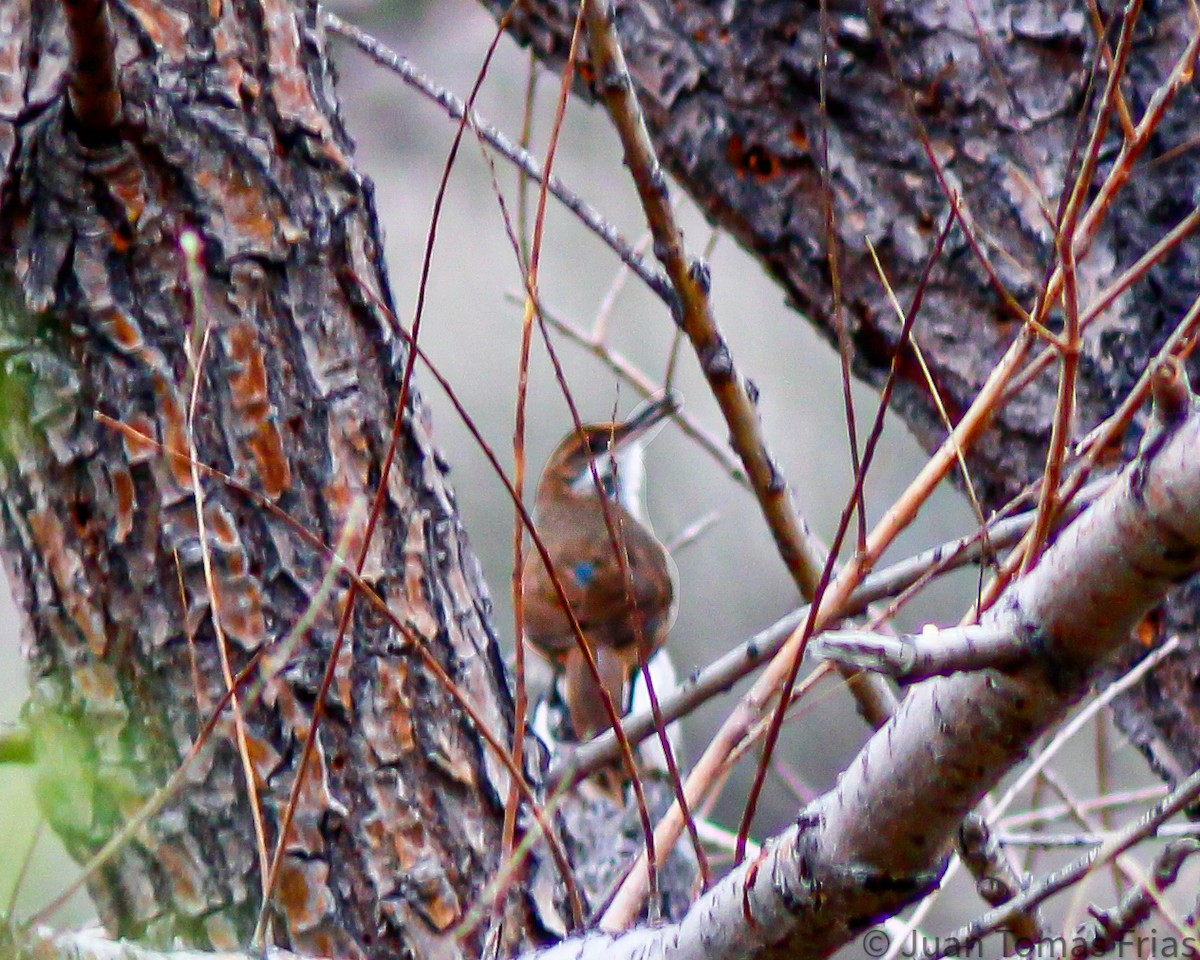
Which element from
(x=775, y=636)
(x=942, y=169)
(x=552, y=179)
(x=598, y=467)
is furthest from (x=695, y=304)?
(x=598, y=467)

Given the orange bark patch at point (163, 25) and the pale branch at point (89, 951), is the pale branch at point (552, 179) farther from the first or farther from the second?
the pale branch at point (89, 951)

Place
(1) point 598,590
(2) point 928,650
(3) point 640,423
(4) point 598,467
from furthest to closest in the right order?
1. (4) point 598,467
2. (1) point 598,590
3. (3) point 640,423
4. (2) point 928,650

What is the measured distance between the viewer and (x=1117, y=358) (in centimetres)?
218

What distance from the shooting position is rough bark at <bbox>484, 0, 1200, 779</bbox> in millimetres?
2176

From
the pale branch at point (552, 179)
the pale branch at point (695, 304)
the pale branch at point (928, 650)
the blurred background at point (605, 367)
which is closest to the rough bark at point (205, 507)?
the pale branch at point (552, 179)

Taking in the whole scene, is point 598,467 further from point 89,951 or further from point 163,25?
point 89,951

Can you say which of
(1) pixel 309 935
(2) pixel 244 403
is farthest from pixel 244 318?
(1) pixel 309 935

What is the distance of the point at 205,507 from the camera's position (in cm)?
181

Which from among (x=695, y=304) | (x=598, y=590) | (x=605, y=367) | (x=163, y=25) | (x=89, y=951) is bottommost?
(x=89, y=951)

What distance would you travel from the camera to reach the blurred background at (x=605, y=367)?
7707 mm

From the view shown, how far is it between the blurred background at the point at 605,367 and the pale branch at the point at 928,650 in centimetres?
630

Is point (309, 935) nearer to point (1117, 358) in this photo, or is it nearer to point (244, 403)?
point (244, 403)

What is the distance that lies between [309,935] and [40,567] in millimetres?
609

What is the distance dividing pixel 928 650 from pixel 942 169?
1.55 metres
